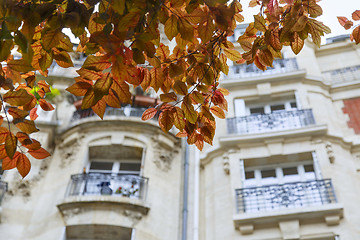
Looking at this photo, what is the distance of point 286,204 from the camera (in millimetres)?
9070

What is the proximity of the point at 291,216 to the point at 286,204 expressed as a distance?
402mm

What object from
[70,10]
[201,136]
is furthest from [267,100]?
[70,10]

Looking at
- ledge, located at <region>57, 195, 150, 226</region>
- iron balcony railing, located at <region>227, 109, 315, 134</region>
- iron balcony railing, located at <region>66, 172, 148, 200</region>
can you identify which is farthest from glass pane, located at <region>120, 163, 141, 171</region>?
iron balcony railing, located at <region>227, 109, 315, 134</region>

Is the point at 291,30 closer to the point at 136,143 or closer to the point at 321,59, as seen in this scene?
the point at 136,143

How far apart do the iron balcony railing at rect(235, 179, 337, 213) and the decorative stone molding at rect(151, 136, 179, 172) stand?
234 cm

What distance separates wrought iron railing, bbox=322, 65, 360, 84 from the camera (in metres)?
12.5

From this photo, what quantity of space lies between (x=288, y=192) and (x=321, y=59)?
6.42 metres

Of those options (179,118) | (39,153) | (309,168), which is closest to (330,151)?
(309,168)

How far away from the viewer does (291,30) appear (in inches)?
109

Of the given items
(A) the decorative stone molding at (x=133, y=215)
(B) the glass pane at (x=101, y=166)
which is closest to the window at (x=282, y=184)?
(A) the decorative stone molding at (x=133, y=215)

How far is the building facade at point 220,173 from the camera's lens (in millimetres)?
9125

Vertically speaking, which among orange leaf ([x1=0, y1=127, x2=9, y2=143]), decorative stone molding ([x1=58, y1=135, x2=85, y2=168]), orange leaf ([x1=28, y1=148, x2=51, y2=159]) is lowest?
orange leaf ([x1=28, y1=148, x2=51, y2=159])

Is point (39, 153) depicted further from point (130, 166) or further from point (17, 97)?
point (130, 166)

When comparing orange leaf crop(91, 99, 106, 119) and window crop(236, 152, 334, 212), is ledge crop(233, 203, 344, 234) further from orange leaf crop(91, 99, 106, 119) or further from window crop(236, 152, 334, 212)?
orange leaf crop(91, 99, 106, 119)
